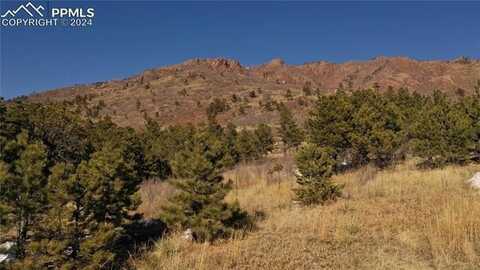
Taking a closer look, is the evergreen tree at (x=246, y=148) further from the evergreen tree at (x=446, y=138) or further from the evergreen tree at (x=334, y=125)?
the evergreen tree at (x=446, y=138)

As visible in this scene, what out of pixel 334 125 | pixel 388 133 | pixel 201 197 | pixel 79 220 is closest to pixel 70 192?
Result: pixel 79 220

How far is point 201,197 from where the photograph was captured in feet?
24.9

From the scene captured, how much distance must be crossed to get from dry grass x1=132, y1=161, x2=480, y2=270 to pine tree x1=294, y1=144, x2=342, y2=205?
415 mm

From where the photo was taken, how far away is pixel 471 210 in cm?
780

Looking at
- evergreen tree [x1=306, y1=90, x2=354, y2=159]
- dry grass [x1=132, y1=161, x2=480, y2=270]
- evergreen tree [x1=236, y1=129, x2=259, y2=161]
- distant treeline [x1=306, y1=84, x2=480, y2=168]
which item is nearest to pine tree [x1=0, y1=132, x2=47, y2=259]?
dry grass [x1=132, y1=161, x2=480, y2=270]

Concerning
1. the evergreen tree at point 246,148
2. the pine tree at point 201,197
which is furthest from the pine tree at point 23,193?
the evergreen tree at point 246,148

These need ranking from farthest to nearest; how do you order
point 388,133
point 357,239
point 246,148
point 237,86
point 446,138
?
1. point 237,86
2. point 246,148
3. point 388,133
4. point 446,138
5. point 357,239

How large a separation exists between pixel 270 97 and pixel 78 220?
52.4 m

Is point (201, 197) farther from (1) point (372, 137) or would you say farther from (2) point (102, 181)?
(1) point (372, 137)

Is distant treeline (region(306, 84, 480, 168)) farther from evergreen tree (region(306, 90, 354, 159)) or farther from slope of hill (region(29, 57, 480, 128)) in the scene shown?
slope of hill (region(29, 57, 480, 128))

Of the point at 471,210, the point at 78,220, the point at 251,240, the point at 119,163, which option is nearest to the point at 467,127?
the point at 471,210

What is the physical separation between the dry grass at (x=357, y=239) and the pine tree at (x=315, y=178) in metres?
0.41

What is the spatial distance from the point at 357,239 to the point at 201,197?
9.72 feet

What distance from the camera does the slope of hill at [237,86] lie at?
51750 millimetres
